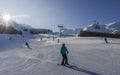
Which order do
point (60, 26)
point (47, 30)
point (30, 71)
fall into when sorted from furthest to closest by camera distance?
point (47, 30) < point (60, 26) < point (30, 71)

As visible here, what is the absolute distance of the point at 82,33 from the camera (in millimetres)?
97688

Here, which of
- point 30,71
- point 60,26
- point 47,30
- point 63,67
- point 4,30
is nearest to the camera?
point 30,71

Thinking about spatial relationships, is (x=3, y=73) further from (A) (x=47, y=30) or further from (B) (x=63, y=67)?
(A) (x=47, y=30)

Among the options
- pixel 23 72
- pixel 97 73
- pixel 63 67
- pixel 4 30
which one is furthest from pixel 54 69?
pixel 4 30

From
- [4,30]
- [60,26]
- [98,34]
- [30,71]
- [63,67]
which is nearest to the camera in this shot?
[30,71]

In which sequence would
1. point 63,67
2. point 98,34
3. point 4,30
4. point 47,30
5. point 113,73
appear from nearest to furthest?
point 113,73, point 63,67, point 98,34, point 4,30, point 47,30

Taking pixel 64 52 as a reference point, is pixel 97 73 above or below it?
below

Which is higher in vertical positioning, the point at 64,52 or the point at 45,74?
the point at 64,52

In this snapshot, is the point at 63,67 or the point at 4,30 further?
the point at 4,30

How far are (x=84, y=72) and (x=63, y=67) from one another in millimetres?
Result: 2593

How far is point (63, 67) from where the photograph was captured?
18.8m

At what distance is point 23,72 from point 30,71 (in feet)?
2.03

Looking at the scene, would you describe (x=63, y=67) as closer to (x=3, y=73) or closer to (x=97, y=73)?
(x=97, y=73)

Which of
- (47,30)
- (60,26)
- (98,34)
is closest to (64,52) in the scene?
(98,34)
